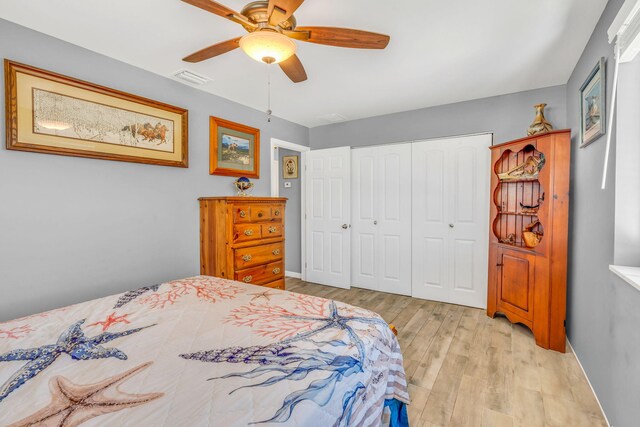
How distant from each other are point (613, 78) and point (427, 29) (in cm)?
109

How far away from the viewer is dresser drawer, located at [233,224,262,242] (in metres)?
2.69

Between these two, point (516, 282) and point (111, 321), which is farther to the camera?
point (516, 282)

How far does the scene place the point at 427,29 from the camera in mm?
1949

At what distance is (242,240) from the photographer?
9.00 feet

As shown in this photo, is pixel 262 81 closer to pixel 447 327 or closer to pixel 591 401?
pixel 447 327

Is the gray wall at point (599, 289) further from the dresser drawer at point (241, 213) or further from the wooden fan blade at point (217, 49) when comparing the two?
the dresser drawer at point (241, 213)

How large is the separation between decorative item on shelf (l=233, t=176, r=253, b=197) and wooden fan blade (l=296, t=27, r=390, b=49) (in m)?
1.91

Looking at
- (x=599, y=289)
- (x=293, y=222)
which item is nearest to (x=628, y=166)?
(x=599, y=289)

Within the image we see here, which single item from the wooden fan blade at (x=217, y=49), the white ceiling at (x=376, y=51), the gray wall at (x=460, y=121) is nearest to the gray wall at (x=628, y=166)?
the white ceiling at (x=376, y=51)

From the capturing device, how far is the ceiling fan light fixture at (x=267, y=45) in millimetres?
1410

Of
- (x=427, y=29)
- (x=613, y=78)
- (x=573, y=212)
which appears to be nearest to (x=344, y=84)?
(x=427, y=29)

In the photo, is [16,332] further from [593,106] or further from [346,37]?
[593,106]

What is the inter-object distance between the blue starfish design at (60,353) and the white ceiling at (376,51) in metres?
1.78

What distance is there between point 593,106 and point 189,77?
314cm
